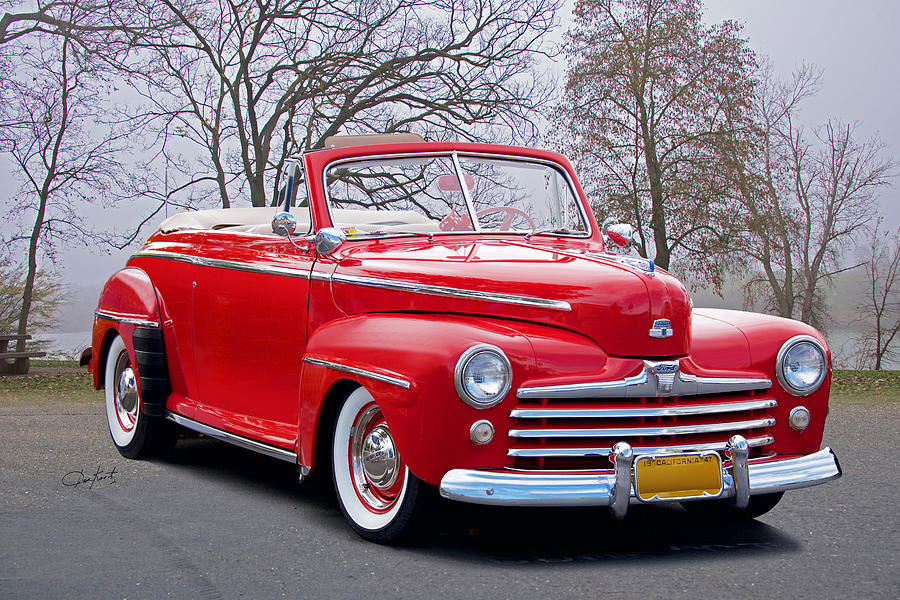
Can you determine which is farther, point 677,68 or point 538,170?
point 677,68

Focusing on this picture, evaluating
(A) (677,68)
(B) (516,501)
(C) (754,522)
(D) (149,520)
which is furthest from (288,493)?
(A) (677,68)

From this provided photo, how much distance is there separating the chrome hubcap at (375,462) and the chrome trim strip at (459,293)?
0.57 metres

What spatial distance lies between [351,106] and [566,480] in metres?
14.9

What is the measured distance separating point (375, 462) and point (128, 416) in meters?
3.16

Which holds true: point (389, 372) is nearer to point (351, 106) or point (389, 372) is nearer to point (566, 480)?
point (566, 480)

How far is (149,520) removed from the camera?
15.1ft

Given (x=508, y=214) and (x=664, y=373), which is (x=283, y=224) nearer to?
(x=508, y=214)

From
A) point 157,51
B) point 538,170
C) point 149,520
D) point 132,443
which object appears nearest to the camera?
point 149,520

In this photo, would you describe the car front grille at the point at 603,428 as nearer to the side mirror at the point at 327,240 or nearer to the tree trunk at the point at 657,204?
the side mirror at the point at 327,240

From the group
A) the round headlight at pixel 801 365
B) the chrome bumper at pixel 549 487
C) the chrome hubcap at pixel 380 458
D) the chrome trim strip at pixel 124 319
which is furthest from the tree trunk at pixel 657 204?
the chrome bumper at pixel 549 487

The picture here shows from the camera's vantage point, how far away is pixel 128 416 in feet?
21.8

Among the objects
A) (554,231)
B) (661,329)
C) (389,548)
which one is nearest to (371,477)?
(389,548)

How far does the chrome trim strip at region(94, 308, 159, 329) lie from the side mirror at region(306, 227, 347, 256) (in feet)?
6.13

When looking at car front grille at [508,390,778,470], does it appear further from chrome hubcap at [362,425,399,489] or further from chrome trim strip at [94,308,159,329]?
chrome trim strip at [94,308,159,329]
